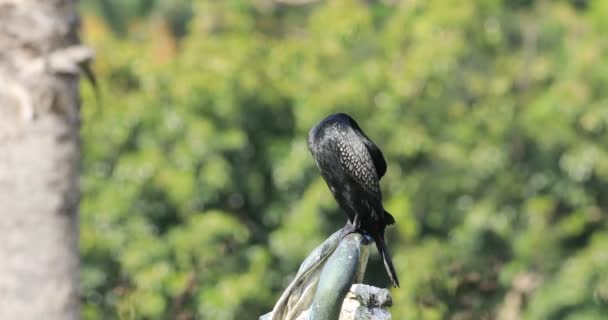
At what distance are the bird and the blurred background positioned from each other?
23.0 ft

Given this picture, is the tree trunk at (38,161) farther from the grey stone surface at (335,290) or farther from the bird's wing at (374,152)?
the bird's wing at (374,152)

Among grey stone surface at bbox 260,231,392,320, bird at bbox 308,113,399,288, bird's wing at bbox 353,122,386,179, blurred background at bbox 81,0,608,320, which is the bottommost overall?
grey stone surface at bbox 260,231,392,320

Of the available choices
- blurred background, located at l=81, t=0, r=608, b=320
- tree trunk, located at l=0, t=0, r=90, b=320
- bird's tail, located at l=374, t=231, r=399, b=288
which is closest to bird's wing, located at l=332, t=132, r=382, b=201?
bird's tail, located at l=374, t=231, r=399, b=288

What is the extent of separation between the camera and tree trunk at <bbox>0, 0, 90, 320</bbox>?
19.8ft

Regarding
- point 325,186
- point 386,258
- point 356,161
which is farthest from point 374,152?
point 325,186

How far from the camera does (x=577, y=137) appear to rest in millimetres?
14984

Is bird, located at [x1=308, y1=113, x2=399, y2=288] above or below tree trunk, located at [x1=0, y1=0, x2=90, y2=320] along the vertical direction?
below

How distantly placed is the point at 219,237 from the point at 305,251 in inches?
32.7

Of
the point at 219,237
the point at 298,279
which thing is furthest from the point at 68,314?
the point at 219,237

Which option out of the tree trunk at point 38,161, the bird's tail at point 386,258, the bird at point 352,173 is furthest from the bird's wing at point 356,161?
the tree trunk at point 38,161

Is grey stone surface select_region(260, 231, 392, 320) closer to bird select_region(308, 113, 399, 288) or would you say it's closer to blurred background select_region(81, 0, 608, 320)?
bird select_region(308, 113, 399, 288)

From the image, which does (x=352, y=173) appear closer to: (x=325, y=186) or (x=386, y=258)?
(x=386, y=258)

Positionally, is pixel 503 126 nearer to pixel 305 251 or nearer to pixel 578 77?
pixel 578 77

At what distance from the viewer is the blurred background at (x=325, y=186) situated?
13.0 m
